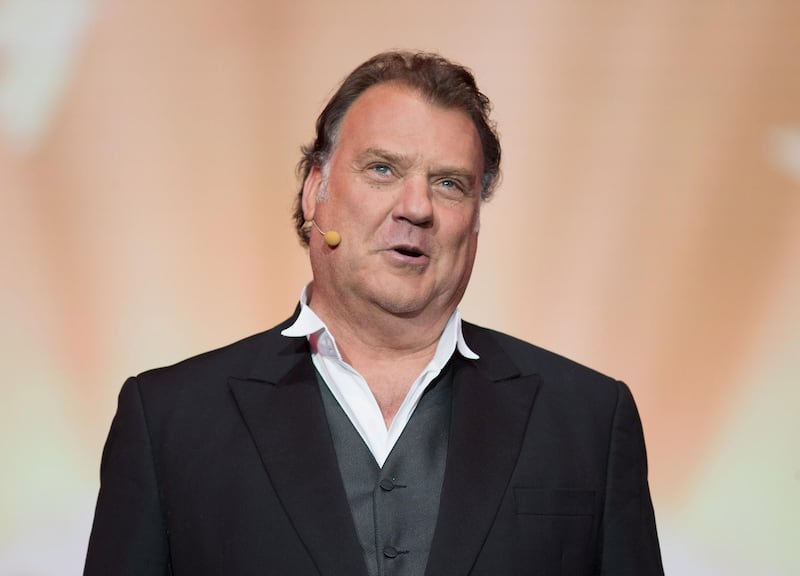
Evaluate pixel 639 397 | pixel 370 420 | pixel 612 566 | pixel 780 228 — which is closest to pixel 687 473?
pixel 639 397

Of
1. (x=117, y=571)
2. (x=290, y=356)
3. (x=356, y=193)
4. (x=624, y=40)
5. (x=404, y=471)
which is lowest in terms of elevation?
(x=117, y=571)

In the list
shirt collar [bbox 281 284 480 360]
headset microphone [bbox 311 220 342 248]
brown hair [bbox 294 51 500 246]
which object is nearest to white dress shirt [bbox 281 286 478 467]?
shirt collar [bbox 281 284 480 360]

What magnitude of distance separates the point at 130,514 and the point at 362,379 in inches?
18.1

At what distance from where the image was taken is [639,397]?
3225mm

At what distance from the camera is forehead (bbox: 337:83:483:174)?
88.5 inches

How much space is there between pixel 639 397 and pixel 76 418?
139 cm

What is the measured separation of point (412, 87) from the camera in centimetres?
231

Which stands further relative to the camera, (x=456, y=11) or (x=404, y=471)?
(x=456, y=11)

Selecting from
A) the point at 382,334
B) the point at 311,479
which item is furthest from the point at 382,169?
the point at 311,479

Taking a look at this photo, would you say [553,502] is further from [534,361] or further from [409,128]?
[409,128]

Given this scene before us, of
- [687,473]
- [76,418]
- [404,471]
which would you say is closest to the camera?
[404,471]

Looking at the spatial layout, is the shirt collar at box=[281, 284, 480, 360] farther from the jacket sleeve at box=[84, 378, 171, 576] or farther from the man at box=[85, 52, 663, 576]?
the jacket sleeve at box=[84, 378, 171, 576]

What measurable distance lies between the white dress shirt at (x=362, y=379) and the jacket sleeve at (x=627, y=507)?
12.3 inches

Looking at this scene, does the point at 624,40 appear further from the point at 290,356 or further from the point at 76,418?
the point at 76,418
